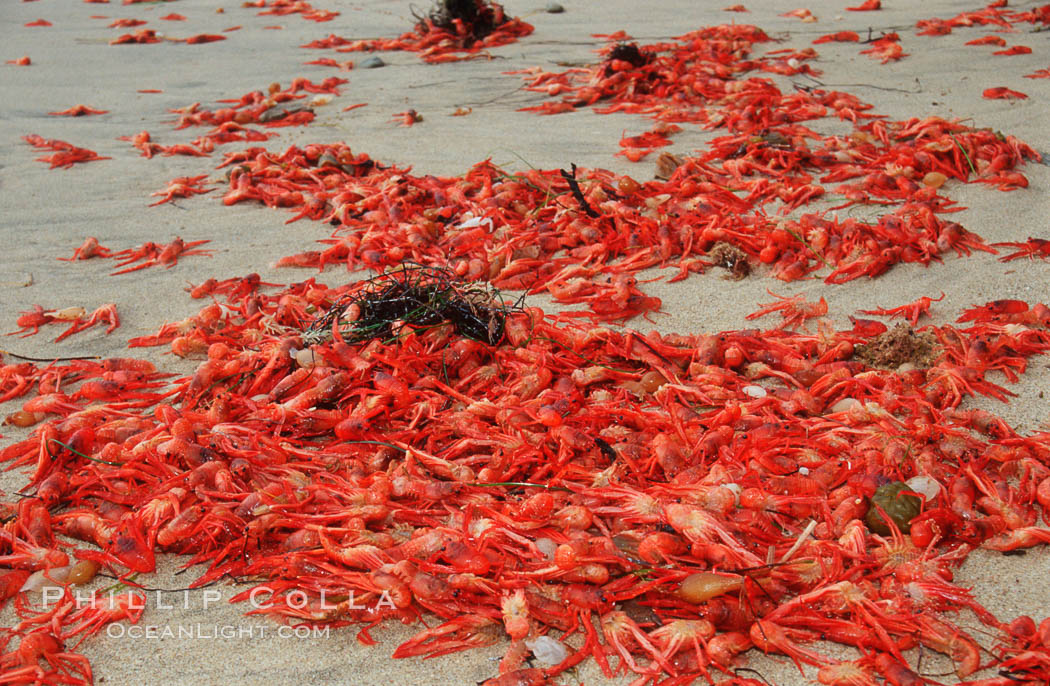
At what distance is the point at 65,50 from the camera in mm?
8383

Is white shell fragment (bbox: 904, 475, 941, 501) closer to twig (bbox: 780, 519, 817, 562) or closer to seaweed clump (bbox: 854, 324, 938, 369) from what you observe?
twig (bbox: 780, 519, 817, 562)

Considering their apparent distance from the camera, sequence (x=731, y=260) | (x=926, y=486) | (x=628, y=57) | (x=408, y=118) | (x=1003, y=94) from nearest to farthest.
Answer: (x=926, y=486) → (x=731, y=260) → (x=1003, y=94) → (x=408, y=118) → (x=628, y=57)

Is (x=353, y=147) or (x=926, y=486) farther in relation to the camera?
(x=353, y=147)

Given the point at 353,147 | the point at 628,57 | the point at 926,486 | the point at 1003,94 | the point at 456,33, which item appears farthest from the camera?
the point at 456,33

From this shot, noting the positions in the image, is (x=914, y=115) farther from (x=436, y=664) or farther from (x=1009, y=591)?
(x=436, y=664)

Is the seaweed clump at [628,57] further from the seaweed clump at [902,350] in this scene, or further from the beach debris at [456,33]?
the seaweed clump at [902,350]

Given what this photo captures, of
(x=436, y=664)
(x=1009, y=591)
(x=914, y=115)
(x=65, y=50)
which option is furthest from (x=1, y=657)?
(x=65, y=50)

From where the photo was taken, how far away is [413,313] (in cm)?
316

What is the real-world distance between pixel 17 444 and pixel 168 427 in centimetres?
55

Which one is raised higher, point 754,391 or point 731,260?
point 731,260

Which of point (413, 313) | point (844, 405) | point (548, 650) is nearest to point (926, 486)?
point (844, 405)

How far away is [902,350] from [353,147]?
3.94 meters

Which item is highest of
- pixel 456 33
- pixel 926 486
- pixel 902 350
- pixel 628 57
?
pixel 456 33

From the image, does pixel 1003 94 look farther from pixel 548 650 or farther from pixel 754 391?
pixel 548 650
